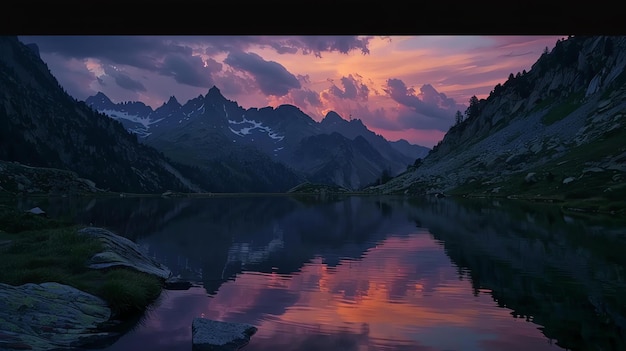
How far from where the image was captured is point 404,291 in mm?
30359

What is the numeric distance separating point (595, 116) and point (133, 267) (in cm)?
17429

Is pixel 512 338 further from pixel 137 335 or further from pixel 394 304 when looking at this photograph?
pixel 137 335

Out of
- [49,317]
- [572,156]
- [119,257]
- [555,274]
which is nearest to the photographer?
[49,317]

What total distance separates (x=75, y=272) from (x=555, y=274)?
31.2m

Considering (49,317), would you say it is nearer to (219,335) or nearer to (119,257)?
(219,335)

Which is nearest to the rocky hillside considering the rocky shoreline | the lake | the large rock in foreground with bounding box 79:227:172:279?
the lake

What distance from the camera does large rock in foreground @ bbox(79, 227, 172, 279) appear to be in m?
30.1

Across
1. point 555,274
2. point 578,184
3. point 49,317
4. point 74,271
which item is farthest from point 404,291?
point 578,184

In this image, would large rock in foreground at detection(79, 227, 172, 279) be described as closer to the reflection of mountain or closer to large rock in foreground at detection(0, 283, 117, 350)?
large rock in foreground at detection(0, 283, 117, 350)

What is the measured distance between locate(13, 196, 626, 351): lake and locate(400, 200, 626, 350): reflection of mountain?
9 centimetres

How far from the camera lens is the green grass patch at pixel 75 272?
24.3m

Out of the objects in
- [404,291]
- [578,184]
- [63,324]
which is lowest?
[63,324]

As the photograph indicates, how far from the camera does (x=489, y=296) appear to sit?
92.8ft

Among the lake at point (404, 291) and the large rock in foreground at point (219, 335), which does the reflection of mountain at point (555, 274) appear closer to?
the lake at point (404, 291)
